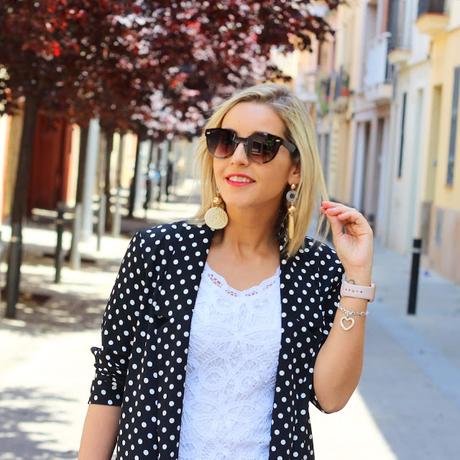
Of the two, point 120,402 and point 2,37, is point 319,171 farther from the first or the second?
point 2,37

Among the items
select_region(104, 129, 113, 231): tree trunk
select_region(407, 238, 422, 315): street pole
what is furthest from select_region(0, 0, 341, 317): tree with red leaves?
select_region(104, 129, 113, 231): tree trunk

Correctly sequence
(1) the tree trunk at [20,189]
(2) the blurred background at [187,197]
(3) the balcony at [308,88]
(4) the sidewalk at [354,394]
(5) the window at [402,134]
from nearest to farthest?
(4) the sidewalk at [354,394] < (2) the blurred background at [187,197] < (1) the tree trunk at [20,189] < (5) the window at [402,134] < (3) the balcony at [308,88]

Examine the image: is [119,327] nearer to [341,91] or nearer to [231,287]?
[231,287]

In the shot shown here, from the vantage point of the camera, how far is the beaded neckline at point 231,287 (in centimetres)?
316

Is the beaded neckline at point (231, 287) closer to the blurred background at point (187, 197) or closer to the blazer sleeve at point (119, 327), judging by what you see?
the blazer sleeve at point (119, 327)

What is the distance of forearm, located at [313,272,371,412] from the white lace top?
0.13 m

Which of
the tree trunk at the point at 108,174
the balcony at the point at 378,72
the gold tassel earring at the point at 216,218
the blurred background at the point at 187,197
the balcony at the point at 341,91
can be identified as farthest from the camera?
the balcony at the point at 341,91

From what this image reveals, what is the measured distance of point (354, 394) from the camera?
9.24 meters

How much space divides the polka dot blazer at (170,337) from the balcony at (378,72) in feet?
87.6

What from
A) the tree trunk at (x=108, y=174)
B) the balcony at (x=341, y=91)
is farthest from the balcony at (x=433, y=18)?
the balcony at (x=341, y=91)

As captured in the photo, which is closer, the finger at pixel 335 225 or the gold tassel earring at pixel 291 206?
the finger at pixel 335 225

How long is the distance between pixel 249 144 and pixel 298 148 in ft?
0.44

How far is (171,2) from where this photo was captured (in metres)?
11.5

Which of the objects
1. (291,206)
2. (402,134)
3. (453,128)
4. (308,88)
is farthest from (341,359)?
(308,88)
